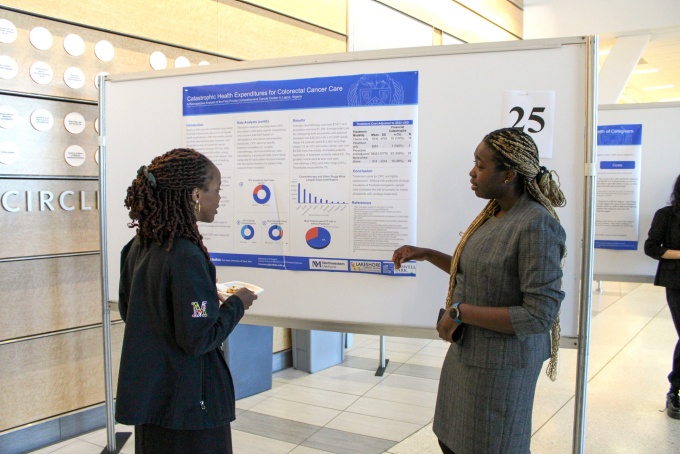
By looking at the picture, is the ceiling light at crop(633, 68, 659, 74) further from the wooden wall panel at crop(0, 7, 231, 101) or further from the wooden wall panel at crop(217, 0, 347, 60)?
the wooden wall panel at crop(0, 7, 231, 101)

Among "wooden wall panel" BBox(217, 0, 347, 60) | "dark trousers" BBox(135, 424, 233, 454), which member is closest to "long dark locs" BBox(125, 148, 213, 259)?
"dark trousers" BBox(135, 424, 233, 454)

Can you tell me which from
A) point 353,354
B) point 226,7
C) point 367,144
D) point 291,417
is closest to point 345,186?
point 367,144

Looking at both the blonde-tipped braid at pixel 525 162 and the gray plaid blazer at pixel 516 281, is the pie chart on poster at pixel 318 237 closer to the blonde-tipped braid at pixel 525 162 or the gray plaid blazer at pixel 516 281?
the gray plaid blazer at pixel 516 281

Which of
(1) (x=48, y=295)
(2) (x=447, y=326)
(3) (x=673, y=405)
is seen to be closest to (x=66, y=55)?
(1) (x=48, y=295)

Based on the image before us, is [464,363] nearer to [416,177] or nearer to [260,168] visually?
[416,177]

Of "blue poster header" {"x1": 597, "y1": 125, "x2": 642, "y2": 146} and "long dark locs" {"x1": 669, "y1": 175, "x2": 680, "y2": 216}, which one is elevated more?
"blue poster header" {"x1": 597, "y1": 125, "x2": 642, "y2": 146}

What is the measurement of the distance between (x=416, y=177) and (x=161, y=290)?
112cm

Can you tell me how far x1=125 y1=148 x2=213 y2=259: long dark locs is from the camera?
4.86ft

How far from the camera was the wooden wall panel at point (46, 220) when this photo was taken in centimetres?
281

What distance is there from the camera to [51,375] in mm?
3029

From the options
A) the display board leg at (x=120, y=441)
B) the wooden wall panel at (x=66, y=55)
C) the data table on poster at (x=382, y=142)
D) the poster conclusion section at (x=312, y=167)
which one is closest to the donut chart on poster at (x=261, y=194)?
the poster conclusion section at (x=312, y=167)

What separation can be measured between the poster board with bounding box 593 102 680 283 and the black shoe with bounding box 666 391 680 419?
765 millimetres

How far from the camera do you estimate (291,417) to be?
3.44 m

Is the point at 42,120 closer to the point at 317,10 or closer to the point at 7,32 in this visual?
the point at 7,32
